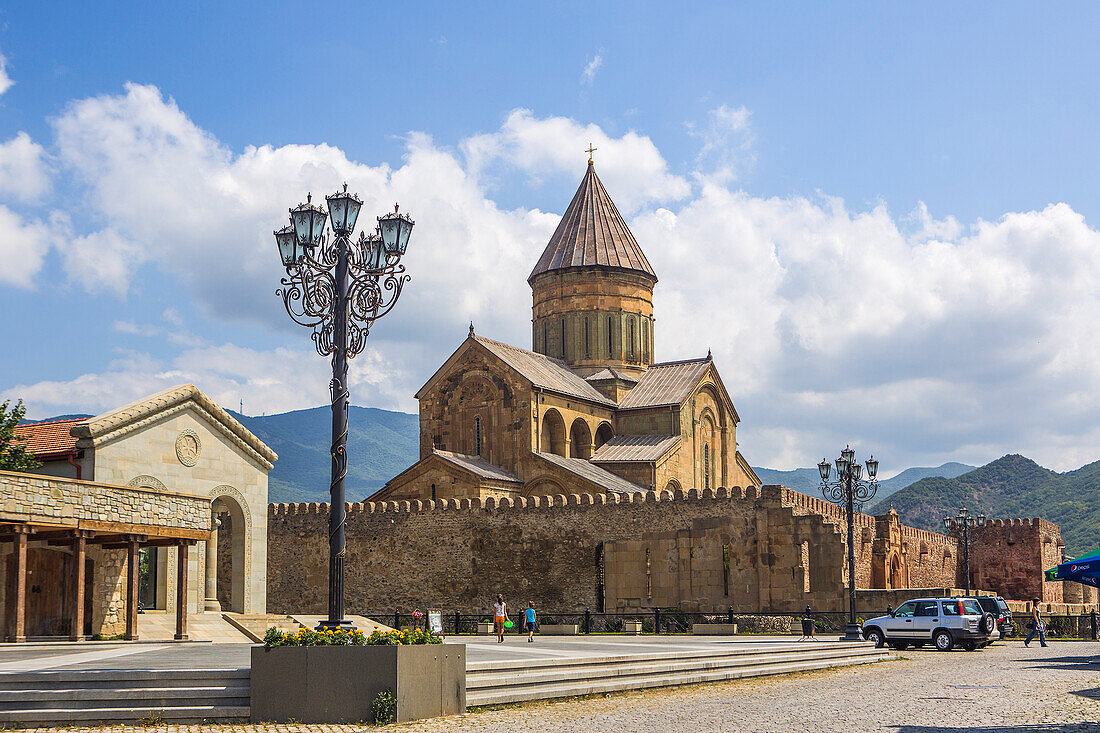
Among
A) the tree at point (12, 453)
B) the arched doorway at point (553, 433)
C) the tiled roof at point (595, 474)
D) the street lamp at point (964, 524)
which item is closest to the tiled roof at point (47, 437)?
the tree at point (12, 453)

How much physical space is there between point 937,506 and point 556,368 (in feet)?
284

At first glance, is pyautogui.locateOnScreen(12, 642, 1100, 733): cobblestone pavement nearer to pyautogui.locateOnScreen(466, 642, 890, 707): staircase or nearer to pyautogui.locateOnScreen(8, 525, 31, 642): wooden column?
pyautogui.locateOnScreen(466, 642, 890, 707): staircase

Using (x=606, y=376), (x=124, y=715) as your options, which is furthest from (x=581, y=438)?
(x=124, y=715)

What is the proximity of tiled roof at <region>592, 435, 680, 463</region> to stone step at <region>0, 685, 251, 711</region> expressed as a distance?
30.7 meters

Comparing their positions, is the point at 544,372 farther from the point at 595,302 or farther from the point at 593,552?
the point at 593,552

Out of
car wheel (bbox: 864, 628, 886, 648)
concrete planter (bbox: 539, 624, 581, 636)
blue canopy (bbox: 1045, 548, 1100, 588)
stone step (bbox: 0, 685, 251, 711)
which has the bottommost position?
concrete planter (bbox: 539, 624, 581, 636)

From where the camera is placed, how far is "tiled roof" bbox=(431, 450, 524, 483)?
129 ft

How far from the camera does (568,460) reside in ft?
137

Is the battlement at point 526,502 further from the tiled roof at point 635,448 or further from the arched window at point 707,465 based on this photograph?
the arched window at point 707,465

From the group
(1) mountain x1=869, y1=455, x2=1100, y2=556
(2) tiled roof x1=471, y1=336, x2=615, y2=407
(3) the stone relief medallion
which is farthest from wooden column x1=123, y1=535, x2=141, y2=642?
(1) mountain x1=869, y1=455, x2=1100, y2=556

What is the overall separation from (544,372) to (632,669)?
28.5m

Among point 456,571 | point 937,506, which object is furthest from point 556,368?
point 937,506

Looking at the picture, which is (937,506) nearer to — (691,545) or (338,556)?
(691,545)

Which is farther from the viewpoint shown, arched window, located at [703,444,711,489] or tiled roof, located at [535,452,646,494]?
arched window, located at [703,444,711,489]
